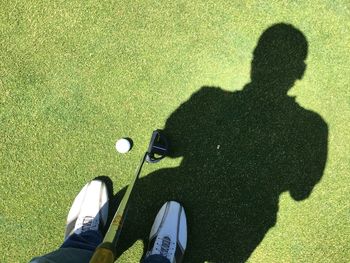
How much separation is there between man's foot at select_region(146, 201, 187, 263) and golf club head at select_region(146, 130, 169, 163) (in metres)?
0.46

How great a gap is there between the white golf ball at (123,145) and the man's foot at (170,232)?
67cm

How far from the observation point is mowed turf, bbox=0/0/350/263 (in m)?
3.85

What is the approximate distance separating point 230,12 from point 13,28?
2.28 m

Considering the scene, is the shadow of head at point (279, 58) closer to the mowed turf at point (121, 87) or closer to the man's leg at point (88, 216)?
the mowed turf at point (121, 87)

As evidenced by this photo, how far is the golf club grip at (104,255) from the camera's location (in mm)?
2363

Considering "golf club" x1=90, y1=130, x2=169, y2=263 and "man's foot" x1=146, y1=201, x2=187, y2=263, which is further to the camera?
"man's foot" x1=146, y1=201, x2=187, y2=263

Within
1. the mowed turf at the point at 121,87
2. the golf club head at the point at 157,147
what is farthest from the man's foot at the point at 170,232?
the golf club head at the point at 157,147

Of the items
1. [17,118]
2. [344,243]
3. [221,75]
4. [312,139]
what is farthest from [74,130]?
[344,243]

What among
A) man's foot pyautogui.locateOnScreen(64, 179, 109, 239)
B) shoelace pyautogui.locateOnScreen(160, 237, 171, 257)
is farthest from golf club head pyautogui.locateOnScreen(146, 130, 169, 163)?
shoelace pyautogui.locateOnScreen(160, 237, 171, 257)

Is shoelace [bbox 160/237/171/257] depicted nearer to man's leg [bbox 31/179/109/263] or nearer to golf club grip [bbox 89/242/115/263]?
man's leg [bbox 31/179/109/263]

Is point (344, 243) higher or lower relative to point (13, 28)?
lower

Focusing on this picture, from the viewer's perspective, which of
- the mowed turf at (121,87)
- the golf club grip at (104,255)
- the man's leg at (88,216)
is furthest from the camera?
the mowed turf at (121,87)

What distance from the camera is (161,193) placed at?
3.98 m

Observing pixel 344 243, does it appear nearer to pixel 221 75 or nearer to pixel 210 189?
pixel 210 189
